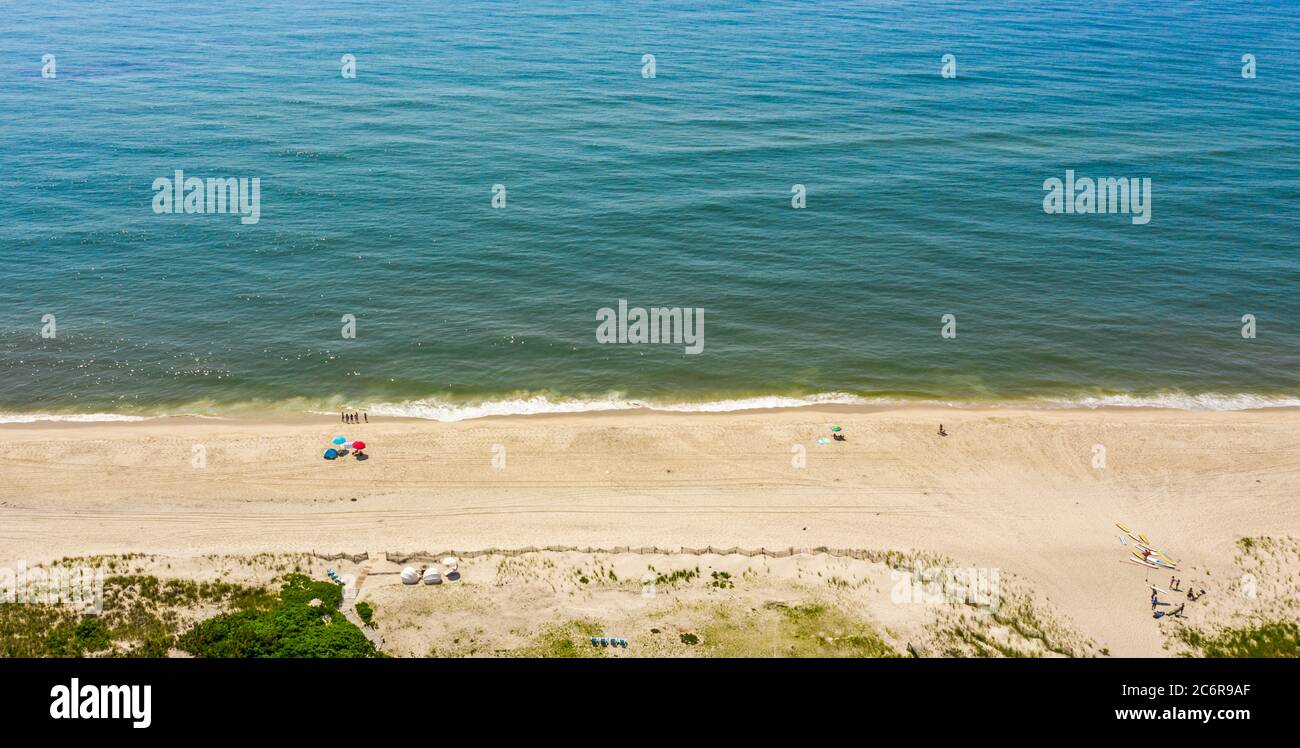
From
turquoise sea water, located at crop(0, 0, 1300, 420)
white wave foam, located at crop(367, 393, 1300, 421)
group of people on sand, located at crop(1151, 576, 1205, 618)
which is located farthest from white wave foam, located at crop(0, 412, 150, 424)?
group of people on sand, located at crop(1151, 576, 1205, 618)

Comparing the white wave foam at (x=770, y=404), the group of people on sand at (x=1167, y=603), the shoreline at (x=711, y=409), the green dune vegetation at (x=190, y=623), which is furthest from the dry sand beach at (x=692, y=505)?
the green dune vegetation at (x=190, y=623)

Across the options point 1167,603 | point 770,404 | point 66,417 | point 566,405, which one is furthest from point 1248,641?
point 66,417

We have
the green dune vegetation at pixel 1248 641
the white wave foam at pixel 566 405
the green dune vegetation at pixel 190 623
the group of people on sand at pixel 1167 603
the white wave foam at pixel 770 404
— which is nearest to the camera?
the green dune vegetation at pixel 190 623

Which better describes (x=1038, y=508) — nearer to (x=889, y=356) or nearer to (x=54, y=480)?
(x=889, y=356)

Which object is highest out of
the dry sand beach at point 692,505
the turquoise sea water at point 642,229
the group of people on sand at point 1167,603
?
the turquoise sea water at point 642,229

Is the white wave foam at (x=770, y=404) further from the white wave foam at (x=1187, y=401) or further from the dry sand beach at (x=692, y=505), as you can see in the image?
the dry sand beach at (x=692, y=505)

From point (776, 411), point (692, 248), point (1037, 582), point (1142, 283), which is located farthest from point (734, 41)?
point (1037, 582)
